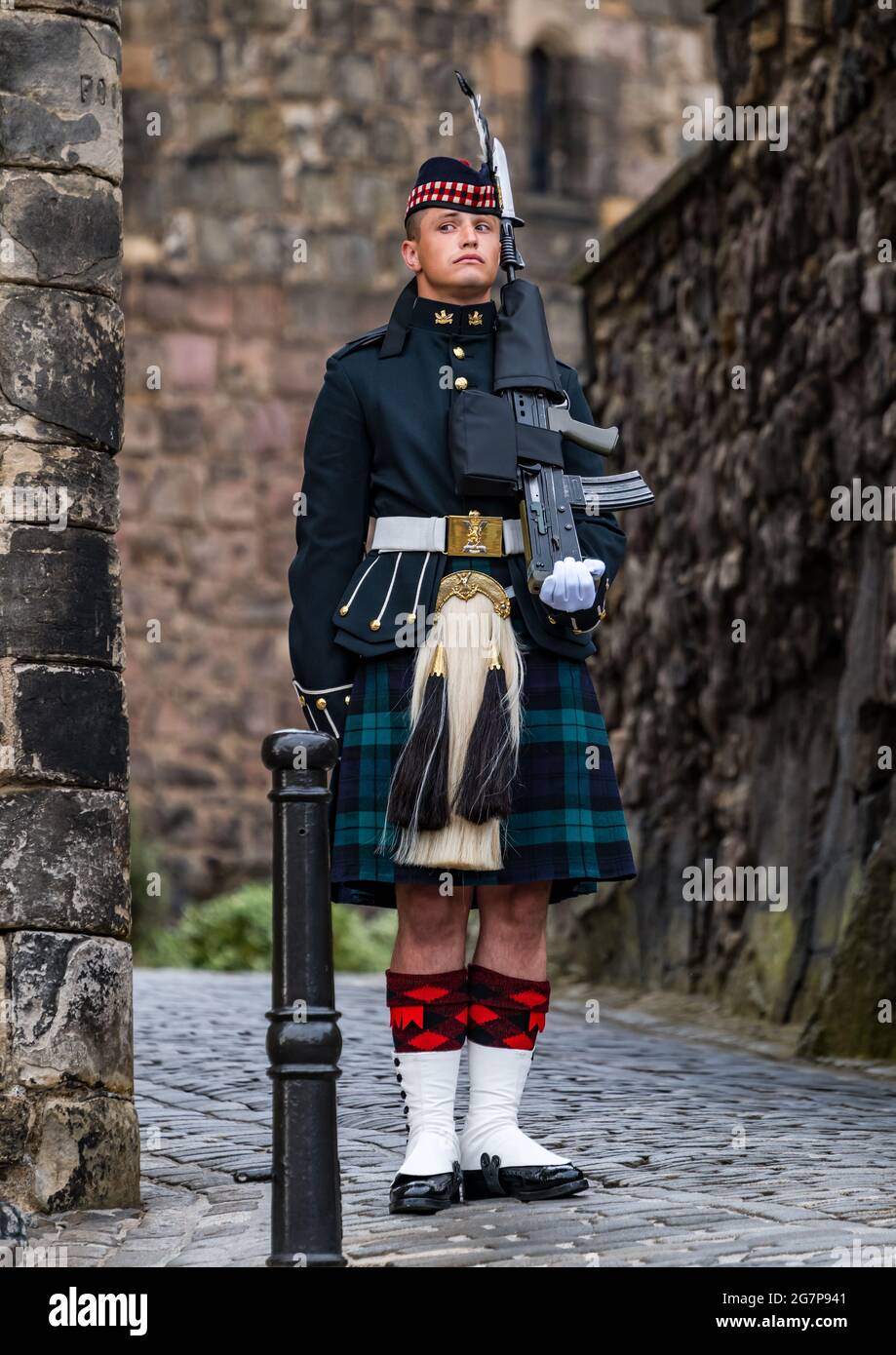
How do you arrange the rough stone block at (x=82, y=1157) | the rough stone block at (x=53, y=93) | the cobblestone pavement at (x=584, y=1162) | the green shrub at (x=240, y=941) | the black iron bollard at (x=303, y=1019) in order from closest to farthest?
the black iron bollard at (x=303, y=1019) < the cobblestone pavement at (x=584, y=1162) < the rough stone block at (x=82, y=1157) < the rough stone block at (x=53, y=93) < the green shrub at (x=240, y=941)

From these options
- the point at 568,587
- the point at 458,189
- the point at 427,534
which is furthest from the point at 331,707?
the point at 458,189

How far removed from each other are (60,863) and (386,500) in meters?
0.95

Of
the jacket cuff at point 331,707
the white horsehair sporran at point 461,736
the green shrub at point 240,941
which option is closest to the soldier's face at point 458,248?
the white horsehair sporran at point 461,736

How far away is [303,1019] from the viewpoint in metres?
3.54

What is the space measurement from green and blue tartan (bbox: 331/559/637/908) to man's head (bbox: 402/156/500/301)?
1.84 feet

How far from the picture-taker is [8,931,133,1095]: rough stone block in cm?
425

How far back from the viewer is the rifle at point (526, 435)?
4.12 metres

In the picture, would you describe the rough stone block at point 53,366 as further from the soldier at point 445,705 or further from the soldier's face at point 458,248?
the soldier's face at point 458,248

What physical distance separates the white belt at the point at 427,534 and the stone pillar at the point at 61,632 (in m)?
0.65

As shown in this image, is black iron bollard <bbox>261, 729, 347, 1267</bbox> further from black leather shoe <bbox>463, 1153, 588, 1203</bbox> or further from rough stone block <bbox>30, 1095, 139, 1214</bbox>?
rough stone block <bbox>30, 1095, 139, 1214</bbox>

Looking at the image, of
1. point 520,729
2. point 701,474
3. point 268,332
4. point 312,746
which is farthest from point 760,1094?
point 268,332

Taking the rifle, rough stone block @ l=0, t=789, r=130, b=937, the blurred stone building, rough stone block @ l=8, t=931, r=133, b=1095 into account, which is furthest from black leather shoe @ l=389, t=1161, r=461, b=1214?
the blurred stone building

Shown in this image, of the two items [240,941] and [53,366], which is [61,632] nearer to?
[53,366]

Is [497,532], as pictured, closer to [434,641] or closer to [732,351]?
[434,641]
